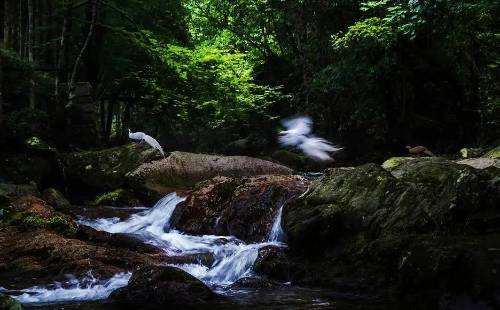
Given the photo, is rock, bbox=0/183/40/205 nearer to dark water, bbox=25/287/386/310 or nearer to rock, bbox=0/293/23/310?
dark water, bbox=25/287/386/310

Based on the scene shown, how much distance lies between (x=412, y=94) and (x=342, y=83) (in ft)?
9.52

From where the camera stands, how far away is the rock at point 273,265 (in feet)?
22.0

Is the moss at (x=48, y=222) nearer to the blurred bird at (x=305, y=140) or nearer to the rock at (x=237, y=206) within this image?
the rock at (x=237, y=206)

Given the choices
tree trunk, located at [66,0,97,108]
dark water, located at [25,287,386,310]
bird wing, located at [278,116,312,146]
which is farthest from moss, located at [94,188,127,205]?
bird wing, located at [278,116,312,146]

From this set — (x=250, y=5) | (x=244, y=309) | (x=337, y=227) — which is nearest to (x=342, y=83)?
(x=250, y=5)

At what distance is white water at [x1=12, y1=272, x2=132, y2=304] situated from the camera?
19.2ft

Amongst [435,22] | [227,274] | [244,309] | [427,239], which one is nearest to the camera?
[244,309]

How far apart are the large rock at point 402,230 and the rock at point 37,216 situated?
4048 mm

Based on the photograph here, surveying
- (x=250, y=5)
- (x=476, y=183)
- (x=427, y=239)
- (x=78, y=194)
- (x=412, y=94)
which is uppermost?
(x=250, y=5)

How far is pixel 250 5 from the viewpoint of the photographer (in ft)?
78.0

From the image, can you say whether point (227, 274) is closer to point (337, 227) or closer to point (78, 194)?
point (337, 227)

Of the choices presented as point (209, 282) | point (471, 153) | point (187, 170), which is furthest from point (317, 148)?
point (209, 282)

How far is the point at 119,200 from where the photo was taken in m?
12.7

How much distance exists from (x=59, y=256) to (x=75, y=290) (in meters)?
1.18
